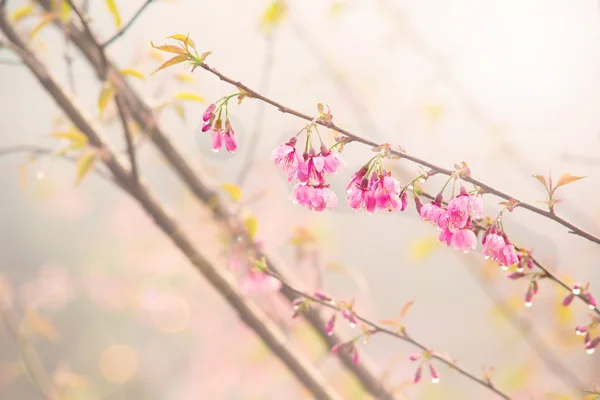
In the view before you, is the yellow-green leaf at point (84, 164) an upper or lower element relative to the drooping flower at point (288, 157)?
upper

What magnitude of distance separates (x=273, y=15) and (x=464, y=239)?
457 mm

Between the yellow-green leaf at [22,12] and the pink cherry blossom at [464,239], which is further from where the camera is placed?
the yellow-green leaf at [22,12]

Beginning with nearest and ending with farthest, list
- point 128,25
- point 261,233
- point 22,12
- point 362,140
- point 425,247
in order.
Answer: point 362,140
point 128,25
point 22,12
point 425,247
point 261,233

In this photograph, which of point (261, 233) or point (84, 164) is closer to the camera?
point (84, 164)

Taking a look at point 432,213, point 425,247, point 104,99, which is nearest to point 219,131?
point 432,213

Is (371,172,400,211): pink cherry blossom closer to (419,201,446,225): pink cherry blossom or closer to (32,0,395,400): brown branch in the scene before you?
(419,201,446,225): pink cherry blossom

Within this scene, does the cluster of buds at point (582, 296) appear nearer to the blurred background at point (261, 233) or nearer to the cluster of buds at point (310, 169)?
the cluster of buds at point (310, 169)

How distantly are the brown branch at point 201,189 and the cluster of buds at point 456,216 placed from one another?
318 mm

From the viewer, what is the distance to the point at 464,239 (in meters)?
0.34

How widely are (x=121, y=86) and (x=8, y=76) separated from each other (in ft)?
6.52

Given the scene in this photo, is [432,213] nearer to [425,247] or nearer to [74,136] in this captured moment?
[74,136]

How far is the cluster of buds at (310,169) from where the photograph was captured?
0.31 meters

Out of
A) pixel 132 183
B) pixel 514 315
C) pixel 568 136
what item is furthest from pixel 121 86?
pixel 568 136

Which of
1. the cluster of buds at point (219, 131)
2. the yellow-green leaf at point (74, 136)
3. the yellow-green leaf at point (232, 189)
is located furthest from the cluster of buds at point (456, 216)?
the yellow-green leaf at point (74, 136)
